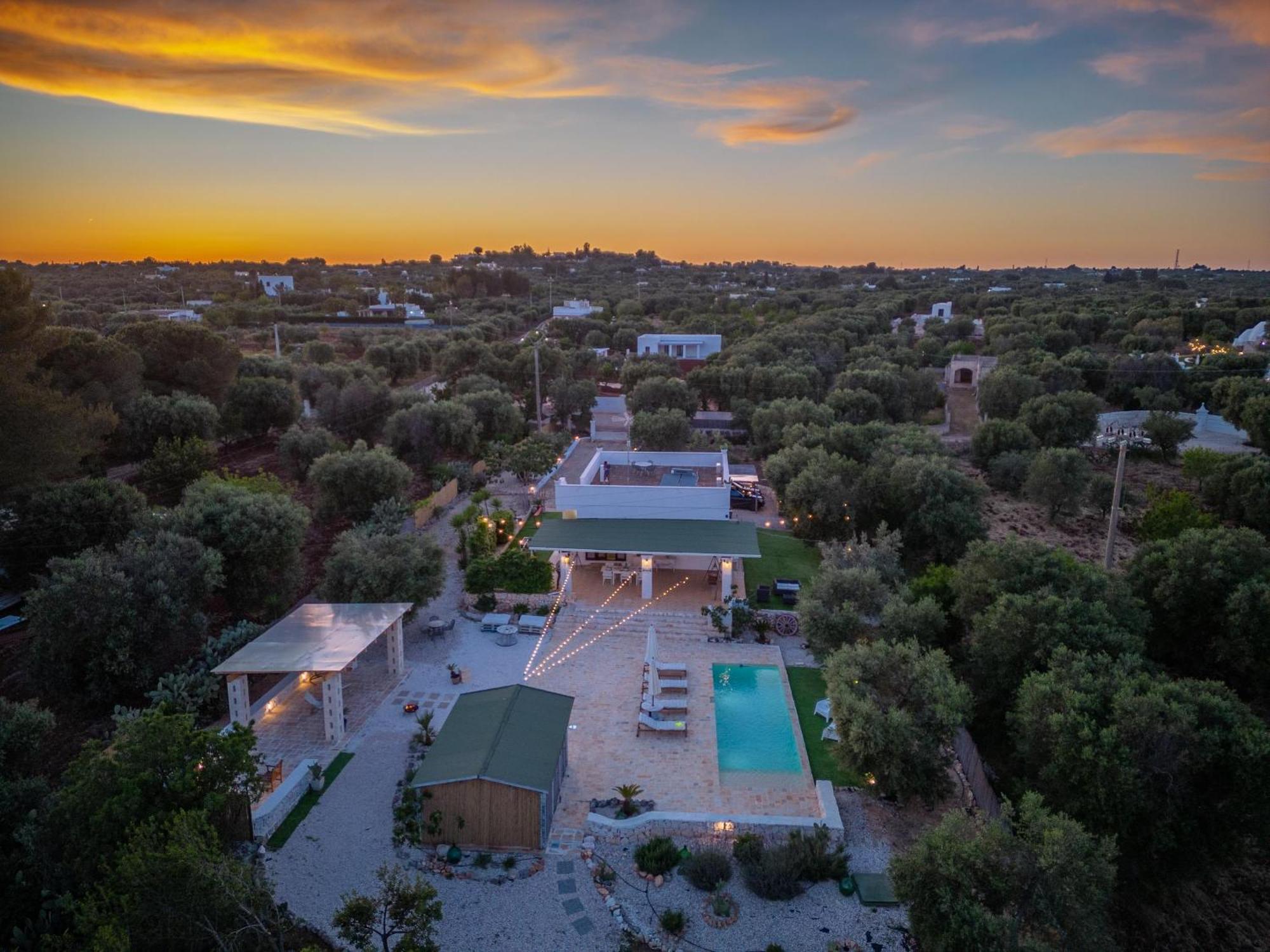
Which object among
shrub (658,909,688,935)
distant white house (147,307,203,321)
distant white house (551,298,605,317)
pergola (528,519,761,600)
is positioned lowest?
shrub (658,909,688,935)

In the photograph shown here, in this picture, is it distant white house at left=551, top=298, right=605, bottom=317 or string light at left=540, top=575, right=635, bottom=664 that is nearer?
string light at left=540, top=575, right=635, bottom=664

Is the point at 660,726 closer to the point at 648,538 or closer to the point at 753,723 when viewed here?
the point at 753,723

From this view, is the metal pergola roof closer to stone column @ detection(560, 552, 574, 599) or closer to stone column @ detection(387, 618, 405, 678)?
stone column @ detection(387, 618, 405, 678)

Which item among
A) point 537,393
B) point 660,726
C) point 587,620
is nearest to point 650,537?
point 587,620

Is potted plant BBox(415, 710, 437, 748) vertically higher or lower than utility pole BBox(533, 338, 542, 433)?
Result: lower

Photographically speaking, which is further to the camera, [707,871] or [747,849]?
[747,849]

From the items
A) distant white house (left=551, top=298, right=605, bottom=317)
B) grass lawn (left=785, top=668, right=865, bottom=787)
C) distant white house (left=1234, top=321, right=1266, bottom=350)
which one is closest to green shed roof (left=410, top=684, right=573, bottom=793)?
grass lawn (left=785, top=668, right=865, bottom=787)
